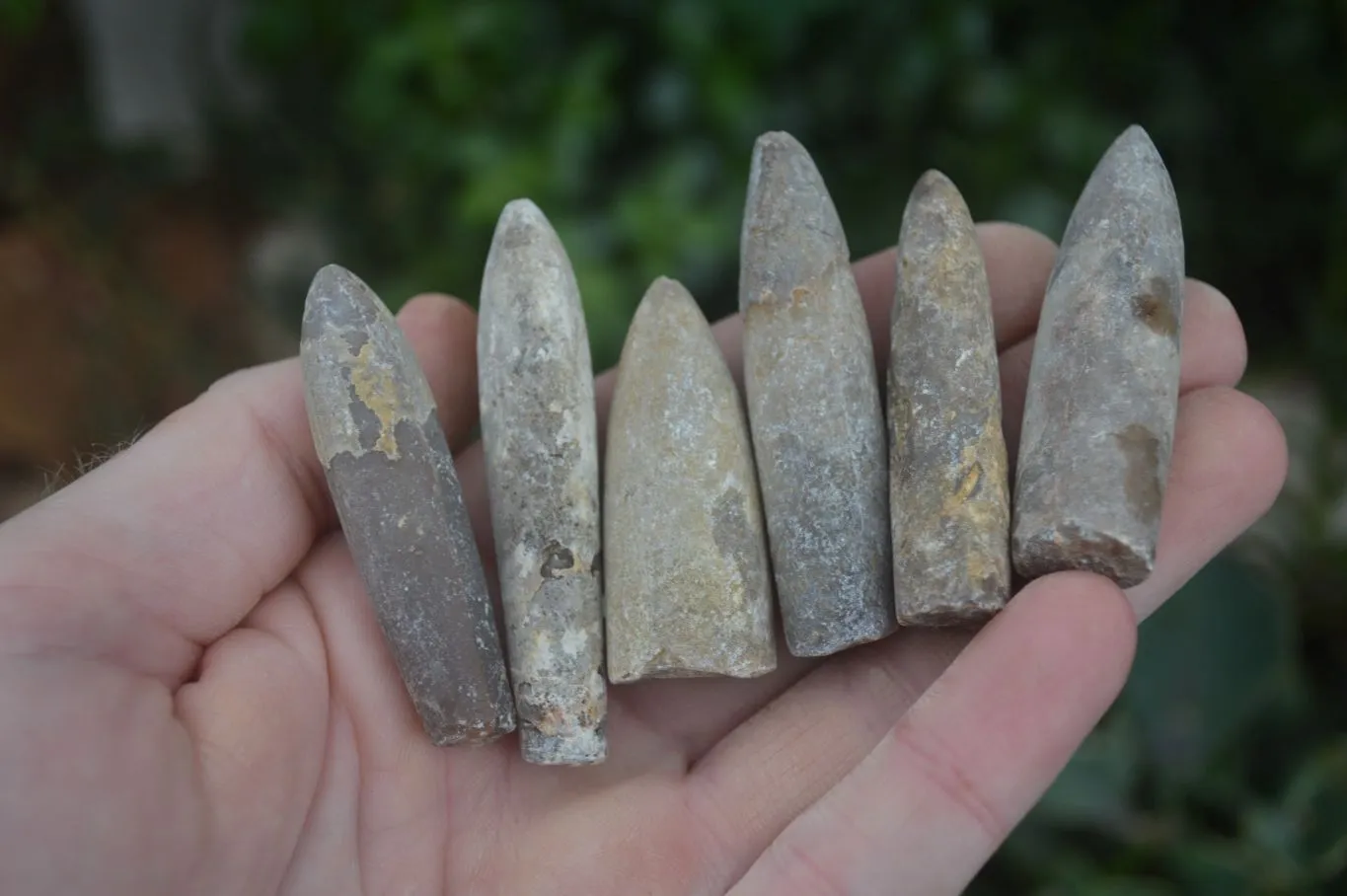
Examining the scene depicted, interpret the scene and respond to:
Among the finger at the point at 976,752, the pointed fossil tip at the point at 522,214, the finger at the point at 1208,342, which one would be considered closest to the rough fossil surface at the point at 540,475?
the pointed fossil tip at the point at 522,214

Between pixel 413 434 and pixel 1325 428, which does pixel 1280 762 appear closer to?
pixel 1325 428

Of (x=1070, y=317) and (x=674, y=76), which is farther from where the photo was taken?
(x=674, y=76)

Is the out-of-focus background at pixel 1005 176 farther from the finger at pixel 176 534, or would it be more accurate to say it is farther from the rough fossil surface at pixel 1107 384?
the rough fossil surface at pixel 1107 384

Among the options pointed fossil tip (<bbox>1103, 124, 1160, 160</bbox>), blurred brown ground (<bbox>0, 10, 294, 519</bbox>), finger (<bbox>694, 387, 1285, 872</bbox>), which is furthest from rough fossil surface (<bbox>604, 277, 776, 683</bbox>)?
blurred brown ground (<bbox>0, 10, 294, 519</bbox>)

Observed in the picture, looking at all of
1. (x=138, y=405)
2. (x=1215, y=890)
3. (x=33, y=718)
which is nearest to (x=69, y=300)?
(x=138, y=405)

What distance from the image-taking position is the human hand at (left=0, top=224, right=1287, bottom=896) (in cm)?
136

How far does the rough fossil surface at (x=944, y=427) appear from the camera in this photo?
1.59 m

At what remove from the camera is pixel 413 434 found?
167cm

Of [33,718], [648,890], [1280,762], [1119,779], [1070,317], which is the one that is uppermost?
[1070,317]

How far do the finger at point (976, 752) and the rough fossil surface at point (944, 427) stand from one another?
12 centimetres

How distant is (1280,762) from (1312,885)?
305mm

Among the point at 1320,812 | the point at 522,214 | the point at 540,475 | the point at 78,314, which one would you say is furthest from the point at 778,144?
the point at 78,314

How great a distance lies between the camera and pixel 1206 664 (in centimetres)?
203

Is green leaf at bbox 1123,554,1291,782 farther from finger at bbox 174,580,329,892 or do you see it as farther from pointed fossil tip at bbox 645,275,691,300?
finger at bbox 174,580,329,892
